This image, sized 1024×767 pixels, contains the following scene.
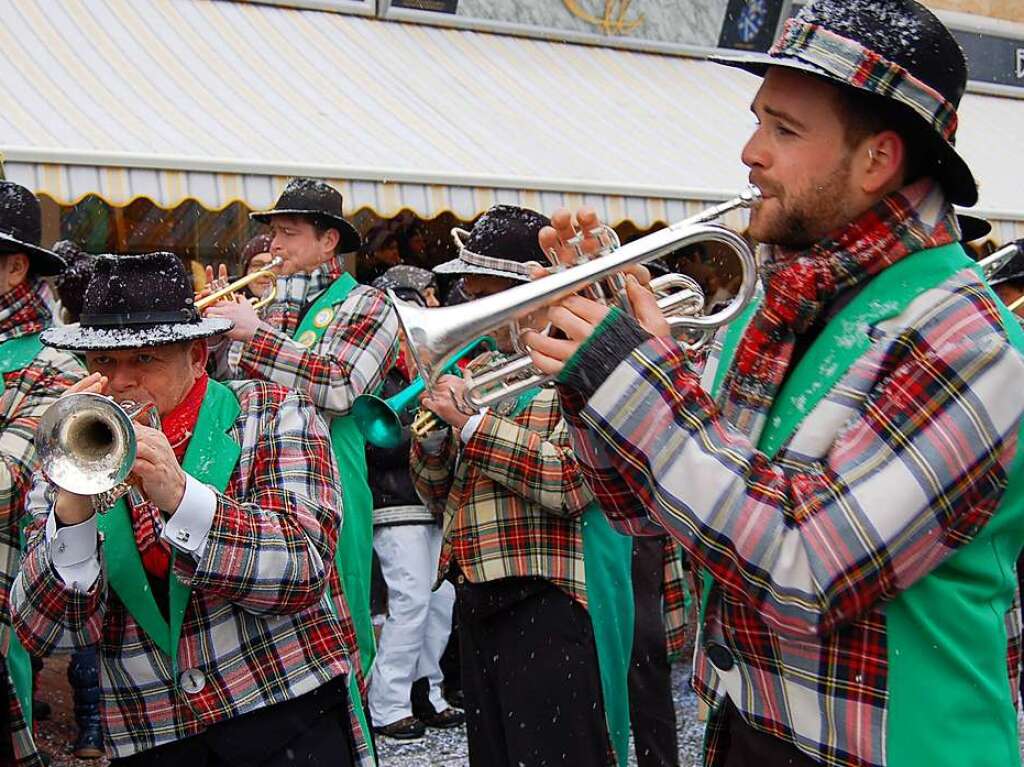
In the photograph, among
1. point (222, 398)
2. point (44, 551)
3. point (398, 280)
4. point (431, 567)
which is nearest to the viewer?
point (44, 551)

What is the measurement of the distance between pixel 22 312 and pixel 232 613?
151cm

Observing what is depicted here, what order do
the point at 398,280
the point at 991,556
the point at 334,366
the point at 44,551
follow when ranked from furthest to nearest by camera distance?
the point at 398,280 → the point at 334,366 → the point at 44,551 → the point at 991,556

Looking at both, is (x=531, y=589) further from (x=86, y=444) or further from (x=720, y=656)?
(x=720, y=656)

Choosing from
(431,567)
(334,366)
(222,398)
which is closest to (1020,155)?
(431,567)

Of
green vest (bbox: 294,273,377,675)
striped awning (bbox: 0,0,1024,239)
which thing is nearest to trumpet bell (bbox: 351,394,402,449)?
green vest (bbox: 294,273,377,675)

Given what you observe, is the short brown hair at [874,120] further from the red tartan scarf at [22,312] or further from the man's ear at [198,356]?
the red tartan scarf at [22,312]

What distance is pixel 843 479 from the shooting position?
5.70ft

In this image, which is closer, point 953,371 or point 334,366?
point 953,371

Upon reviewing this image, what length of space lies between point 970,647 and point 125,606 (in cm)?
181

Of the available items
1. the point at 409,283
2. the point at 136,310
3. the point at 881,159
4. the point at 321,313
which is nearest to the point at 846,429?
the point at 881,159

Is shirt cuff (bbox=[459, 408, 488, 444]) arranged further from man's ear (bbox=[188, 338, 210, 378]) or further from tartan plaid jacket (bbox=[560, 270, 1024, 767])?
tartan plaid jacket (bbox=[560, 270, 1024, 767])

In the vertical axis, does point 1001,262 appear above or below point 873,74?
below

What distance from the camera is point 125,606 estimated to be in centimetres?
276

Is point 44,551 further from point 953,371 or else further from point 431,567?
point 431,567
